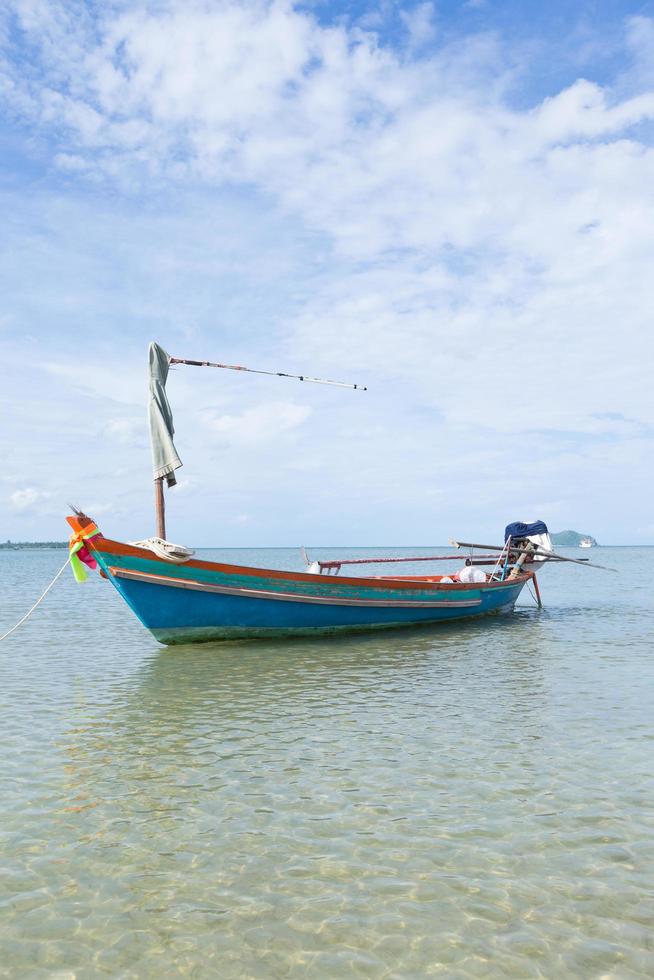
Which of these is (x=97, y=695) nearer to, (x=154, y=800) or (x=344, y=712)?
(x=344, y=712)

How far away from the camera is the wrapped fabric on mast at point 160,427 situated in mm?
16625

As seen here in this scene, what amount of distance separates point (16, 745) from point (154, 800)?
2.93 m

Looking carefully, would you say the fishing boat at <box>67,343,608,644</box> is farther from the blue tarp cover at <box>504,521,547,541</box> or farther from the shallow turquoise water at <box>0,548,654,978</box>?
the blue tarp cover at <box>504,521,547,541</box>

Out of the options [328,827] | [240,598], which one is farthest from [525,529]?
[328,827]

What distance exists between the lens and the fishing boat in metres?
14.9

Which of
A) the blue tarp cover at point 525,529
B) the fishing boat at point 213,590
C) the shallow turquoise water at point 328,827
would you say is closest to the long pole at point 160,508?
the fishing boat at point 213,590

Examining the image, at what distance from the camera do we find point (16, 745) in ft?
29.0

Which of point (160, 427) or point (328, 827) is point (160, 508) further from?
point (328, 827)

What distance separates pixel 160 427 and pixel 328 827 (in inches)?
478

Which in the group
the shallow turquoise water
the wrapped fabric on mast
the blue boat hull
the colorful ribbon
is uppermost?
the wrapped fabric on mast

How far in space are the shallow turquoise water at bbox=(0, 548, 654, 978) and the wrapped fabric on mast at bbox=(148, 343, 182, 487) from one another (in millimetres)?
5524

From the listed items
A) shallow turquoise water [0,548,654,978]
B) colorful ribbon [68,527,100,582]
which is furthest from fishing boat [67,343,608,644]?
shallow turquoise water [0,548,654,978]

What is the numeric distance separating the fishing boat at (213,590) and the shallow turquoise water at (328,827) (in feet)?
8.96

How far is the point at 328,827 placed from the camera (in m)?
6.21
